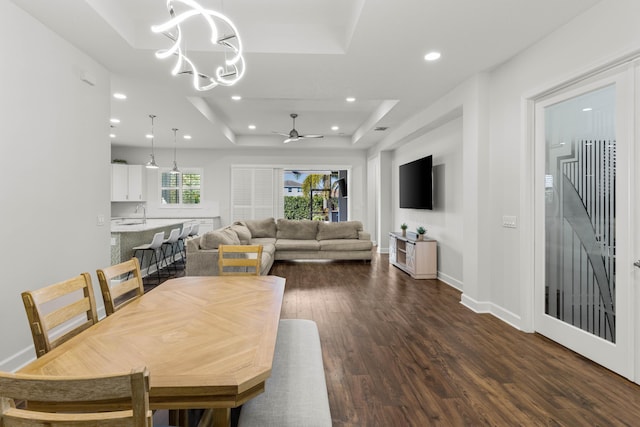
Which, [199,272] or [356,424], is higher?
[199,272]

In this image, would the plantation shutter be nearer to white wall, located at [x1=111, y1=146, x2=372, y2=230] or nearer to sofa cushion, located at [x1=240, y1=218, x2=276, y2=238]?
white wall, located at [x1=111, y1=146, x2=372, y2=230]

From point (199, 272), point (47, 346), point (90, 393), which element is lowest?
point (199, 272)

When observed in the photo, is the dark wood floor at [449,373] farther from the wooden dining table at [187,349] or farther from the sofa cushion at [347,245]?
the sofa cushion at [347,245]

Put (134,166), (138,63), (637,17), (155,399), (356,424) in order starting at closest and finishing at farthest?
(155,399) < (356,424) < (637,17) < (138,63) < (134,166)

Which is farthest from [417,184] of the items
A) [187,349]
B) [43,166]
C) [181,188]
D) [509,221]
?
[181,188]

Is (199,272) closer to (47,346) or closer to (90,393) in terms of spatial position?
(47,346)

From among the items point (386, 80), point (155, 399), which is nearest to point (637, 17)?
point (386, 80)

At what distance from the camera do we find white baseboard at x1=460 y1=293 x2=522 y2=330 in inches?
132

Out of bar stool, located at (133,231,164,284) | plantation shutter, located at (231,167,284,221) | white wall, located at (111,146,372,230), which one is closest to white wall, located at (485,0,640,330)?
bar stool, located at (133,231,164,284)

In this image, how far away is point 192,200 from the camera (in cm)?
901

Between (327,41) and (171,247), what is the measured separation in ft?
17.3

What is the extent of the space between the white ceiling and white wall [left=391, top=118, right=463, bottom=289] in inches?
28.4

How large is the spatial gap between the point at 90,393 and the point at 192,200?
8792 millimetres

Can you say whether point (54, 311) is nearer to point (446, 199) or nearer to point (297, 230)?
point (446, 199)
